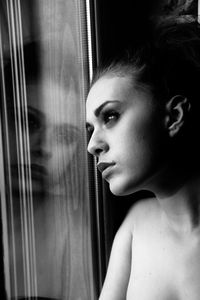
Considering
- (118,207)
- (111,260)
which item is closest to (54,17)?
(118,207)

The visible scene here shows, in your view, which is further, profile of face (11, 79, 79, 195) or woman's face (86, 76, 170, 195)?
profile of face (11, 79, 79, 195)

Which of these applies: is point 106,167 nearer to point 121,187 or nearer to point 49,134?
point 121,187

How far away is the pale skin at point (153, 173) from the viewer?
0.79 meters

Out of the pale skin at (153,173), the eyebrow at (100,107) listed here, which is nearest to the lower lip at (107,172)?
the pale skin at (153,173)

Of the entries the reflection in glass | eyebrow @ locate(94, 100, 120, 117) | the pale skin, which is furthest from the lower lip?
the reflection in glass

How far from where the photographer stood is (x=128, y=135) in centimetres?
79

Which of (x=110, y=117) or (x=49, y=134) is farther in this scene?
(x=49, y=134)

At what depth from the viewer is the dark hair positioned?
0.81m

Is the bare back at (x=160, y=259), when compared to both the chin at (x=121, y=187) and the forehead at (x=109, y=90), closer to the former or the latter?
the chin at (x=121, y=187)

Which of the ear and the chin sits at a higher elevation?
the ear

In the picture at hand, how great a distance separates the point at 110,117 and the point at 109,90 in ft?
0.19

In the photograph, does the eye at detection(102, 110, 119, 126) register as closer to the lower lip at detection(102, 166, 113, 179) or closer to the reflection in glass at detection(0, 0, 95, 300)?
the lower lip at detection(102, 166, 113, 179)

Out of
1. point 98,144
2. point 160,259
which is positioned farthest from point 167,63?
point 160,259

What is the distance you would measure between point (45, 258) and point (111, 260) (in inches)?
10.4
